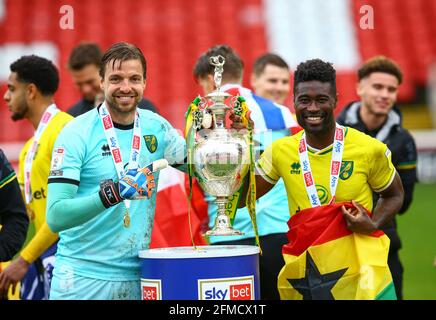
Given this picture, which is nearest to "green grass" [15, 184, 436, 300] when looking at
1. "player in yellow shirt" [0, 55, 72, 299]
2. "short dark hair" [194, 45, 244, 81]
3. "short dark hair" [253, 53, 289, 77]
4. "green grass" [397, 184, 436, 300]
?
"green grass" [397, 184, 436, 300]

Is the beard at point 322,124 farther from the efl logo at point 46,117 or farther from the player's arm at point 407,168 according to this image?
the efl logo at point 46,117

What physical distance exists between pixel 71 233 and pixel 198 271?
74 cm

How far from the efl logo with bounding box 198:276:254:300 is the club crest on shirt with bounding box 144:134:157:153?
751 mm

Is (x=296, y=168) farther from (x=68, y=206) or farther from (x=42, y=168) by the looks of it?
(x=42, y=168)

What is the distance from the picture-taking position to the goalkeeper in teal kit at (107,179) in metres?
3.85

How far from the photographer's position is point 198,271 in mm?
3541

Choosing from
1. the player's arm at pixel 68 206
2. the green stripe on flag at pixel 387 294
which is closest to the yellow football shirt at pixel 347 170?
the green stripe on flag at pixel 387 294

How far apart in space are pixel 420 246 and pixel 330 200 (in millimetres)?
7833

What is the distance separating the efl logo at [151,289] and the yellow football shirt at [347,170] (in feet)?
2.55

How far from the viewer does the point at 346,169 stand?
12.9 feet

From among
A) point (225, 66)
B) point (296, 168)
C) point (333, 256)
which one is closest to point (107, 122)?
point (296, 168)

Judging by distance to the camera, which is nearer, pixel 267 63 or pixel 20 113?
pixel 20 113

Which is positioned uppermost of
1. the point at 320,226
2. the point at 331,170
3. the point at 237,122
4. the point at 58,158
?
the point at 237,122
